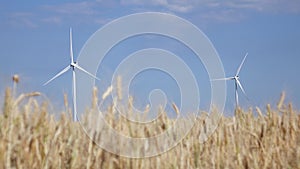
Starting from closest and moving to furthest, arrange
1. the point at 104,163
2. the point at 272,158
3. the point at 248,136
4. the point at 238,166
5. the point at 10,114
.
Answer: the point at 10,114 < the point at 104,163 < the point at 238,166 < the point at 272,158 < the point at 248,136

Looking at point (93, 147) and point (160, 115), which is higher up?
point (160, 115)

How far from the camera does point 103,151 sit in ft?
17.7

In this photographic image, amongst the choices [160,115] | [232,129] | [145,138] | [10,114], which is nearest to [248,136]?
[232,129]

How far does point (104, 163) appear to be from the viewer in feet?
17.5

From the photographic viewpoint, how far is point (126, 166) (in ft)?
17.7

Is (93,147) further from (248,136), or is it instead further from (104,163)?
(248,136)

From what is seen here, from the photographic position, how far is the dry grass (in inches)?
195

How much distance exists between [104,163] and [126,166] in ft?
0.65

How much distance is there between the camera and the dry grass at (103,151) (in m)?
4.96

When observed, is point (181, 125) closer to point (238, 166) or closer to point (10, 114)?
point (238, 166)

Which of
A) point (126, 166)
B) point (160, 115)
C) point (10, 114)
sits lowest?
point (126, 166)

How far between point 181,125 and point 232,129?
1.15 meters

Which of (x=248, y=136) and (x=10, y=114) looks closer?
(x=10, y=114)

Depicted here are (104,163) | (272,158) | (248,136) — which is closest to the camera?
(104,163)
